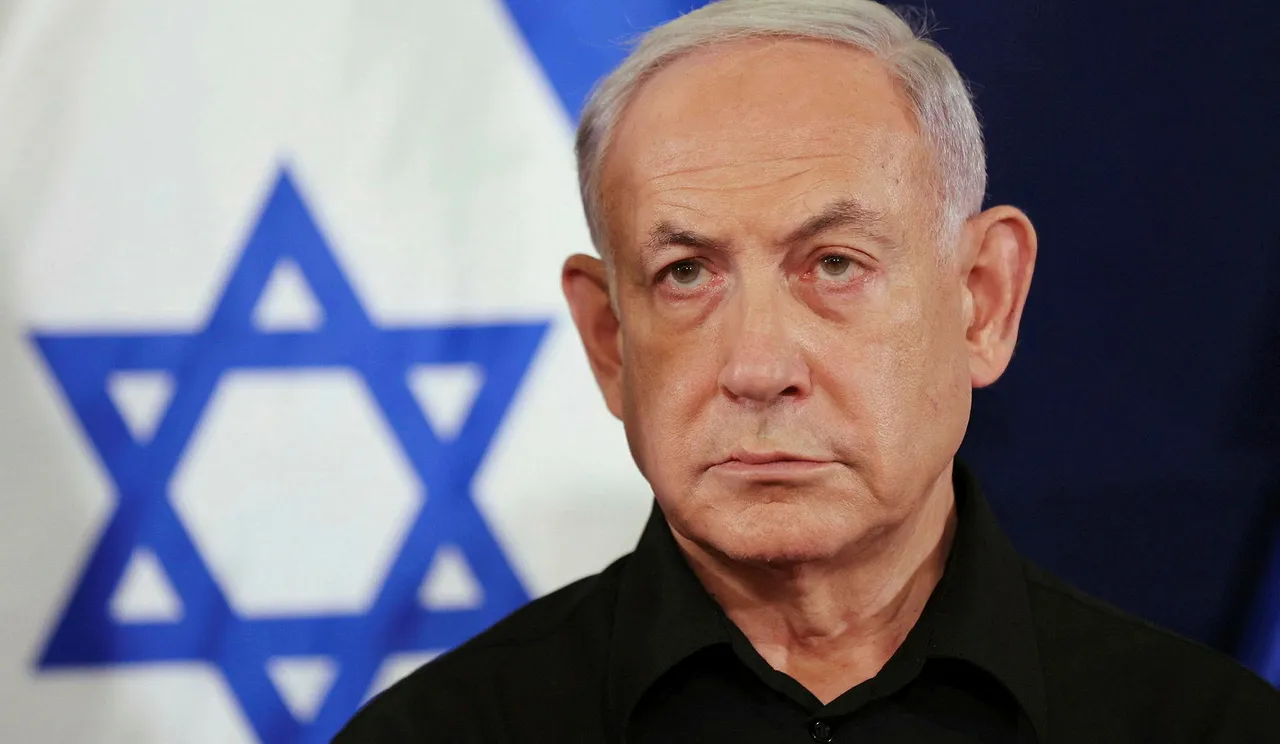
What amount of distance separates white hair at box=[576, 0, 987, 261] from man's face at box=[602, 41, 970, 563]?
0.02 metres

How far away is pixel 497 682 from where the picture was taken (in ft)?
5.77

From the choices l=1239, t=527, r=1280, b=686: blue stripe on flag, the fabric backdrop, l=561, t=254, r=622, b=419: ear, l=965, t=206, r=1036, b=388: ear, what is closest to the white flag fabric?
the fabric backdrop

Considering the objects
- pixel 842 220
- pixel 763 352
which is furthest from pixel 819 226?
pixel 763 352

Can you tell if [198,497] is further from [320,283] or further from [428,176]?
[428,176]

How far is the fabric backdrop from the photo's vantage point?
2238 mm

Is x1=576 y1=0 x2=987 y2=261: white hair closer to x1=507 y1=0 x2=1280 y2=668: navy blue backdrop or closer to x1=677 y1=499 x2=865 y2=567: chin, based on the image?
x1=677 y1=499 x2=865 y2=567: chin

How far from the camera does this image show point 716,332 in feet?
5.20

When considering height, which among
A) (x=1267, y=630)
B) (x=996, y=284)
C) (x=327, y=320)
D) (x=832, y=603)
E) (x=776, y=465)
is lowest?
(x=1267, y=630)

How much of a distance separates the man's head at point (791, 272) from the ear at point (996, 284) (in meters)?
0.04

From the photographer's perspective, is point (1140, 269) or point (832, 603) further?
point (1140, 269)

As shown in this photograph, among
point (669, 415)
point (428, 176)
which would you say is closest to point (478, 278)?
point (428, 176)

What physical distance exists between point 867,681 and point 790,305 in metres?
0.45

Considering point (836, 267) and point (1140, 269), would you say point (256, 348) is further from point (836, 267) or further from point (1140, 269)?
point (1140, 269)

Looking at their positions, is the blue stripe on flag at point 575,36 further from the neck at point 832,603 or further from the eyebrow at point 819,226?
the neck at point 832,603
